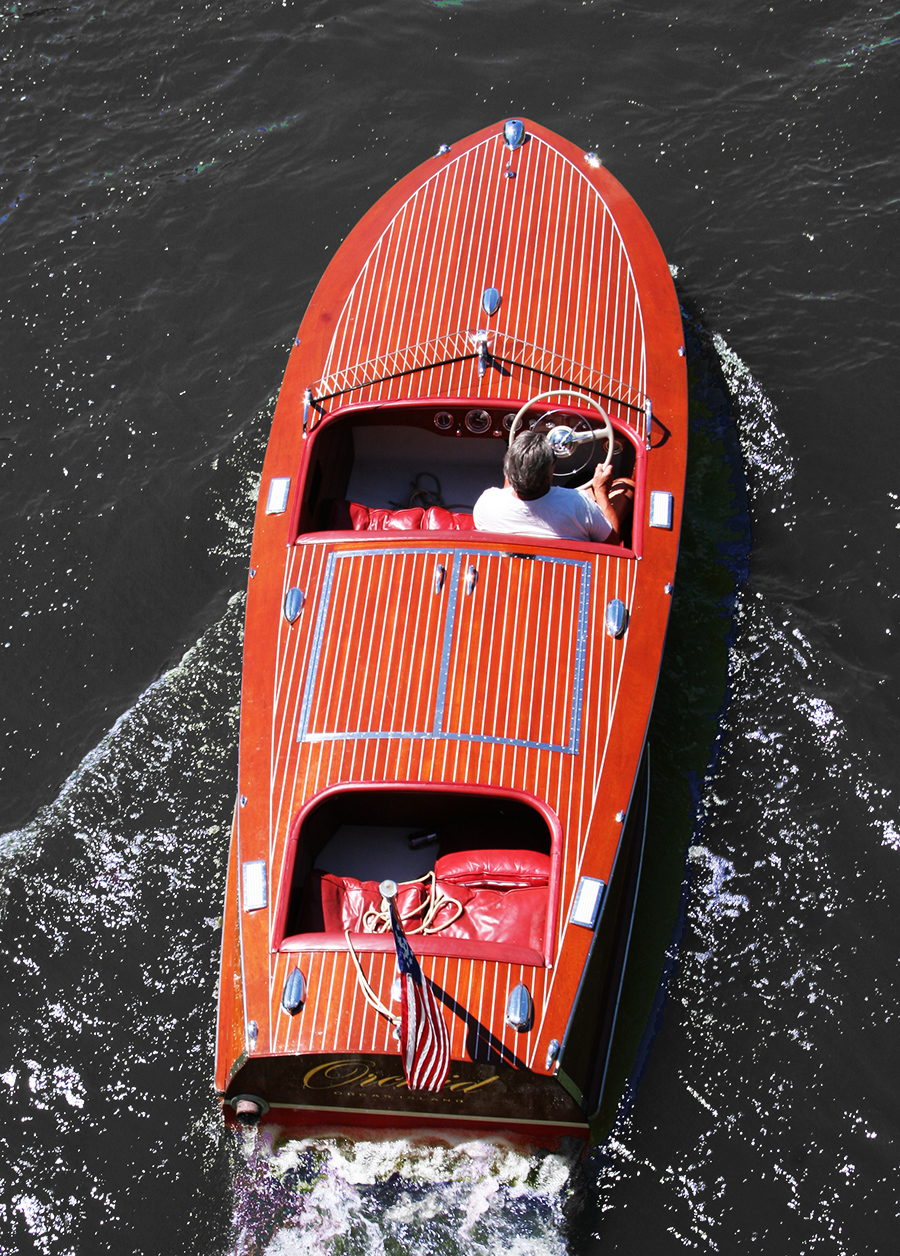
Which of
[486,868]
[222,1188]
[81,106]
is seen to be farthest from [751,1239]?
[81,106]

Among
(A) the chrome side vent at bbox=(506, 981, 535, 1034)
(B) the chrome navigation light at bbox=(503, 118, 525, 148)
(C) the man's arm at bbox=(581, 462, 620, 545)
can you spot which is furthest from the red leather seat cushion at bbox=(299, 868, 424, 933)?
(B) the chrome navigation light at bbox=(503, 118, 525, 148)

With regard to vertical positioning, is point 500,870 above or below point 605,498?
below

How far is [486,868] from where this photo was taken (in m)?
5.09

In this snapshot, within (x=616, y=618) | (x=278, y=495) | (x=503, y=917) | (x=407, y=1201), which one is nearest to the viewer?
(x=503, y=917)

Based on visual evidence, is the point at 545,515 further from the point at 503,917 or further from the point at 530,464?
the point at 503,917

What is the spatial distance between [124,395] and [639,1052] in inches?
225

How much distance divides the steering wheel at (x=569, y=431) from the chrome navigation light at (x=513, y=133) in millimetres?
2205

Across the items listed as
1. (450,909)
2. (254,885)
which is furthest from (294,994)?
(450,909)

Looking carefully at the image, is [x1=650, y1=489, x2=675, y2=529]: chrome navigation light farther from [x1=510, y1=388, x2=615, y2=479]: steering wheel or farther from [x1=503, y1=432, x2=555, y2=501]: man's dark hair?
[x1=503, y1=432, x2=555, y2=501]: man's dark hair

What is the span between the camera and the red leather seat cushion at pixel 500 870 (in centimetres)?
505

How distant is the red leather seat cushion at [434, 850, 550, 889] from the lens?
5051 millimetres

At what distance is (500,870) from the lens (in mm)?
5074

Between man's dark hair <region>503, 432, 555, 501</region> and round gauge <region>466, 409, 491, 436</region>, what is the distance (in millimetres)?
1020

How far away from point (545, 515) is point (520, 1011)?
2.34 meters
